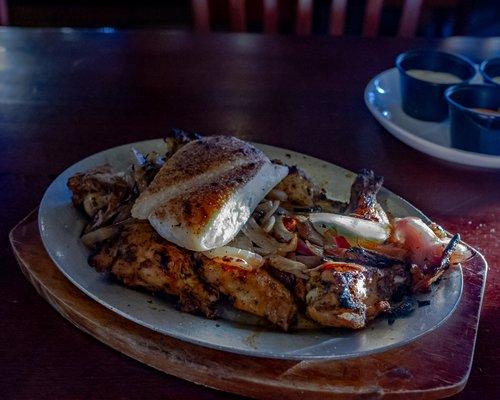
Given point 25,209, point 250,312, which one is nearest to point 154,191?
point 250,312

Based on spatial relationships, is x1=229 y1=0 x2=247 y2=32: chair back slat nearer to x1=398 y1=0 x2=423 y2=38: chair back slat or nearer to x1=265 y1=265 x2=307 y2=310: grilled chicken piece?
x1=398 y1=0 x2=423 y2=38: chair back slat

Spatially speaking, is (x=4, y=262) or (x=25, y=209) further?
(x=25, y=209)

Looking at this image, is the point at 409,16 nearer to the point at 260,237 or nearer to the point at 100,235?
the point at 260,237

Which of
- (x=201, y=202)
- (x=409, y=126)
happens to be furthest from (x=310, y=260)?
(x=409, y=126)

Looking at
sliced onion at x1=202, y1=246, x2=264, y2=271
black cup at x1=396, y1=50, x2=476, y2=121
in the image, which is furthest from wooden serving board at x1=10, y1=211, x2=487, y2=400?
black cup at x1=396, y1=50, x2=476, y2=121

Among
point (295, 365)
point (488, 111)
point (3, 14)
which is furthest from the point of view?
point (3, 14)

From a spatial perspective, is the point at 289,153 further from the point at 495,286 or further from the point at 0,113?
the point at 0,113
